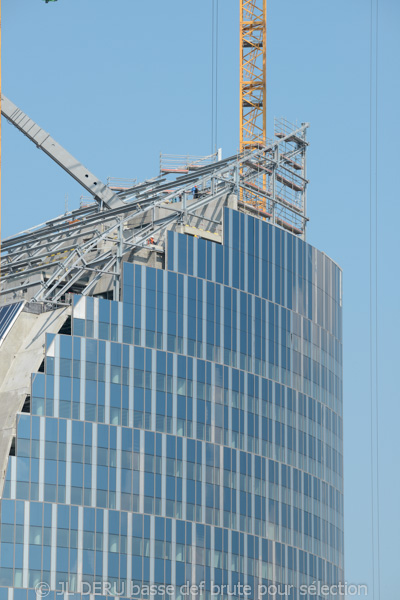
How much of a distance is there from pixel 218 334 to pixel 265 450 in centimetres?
1593

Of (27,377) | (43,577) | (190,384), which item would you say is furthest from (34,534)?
(190,384)

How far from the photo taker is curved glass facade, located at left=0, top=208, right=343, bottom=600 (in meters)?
172

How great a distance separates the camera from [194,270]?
193m

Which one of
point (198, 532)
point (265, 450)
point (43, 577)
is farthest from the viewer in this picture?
point (265, 450)

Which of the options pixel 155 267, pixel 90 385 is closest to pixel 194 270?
pixel 155 267

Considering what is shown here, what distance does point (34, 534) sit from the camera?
170 metres

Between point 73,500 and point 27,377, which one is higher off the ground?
point 27,377

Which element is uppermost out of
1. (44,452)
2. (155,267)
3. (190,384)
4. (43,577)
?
(155,267)

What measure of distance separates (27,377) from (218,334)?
29.0m

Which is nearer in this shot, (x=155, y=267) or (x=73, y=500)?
(x=73, y=500)

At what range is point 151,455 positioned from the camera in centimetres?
18300

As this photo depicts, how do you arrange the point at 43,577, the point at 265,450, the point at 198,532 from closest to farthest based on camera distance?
the point at 43,577 → the point at 198,532 → the point at 265,450

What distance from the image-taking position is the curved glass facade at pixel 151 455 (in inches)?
6791

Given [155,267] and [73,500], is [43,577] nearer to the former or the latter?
[73,500]
